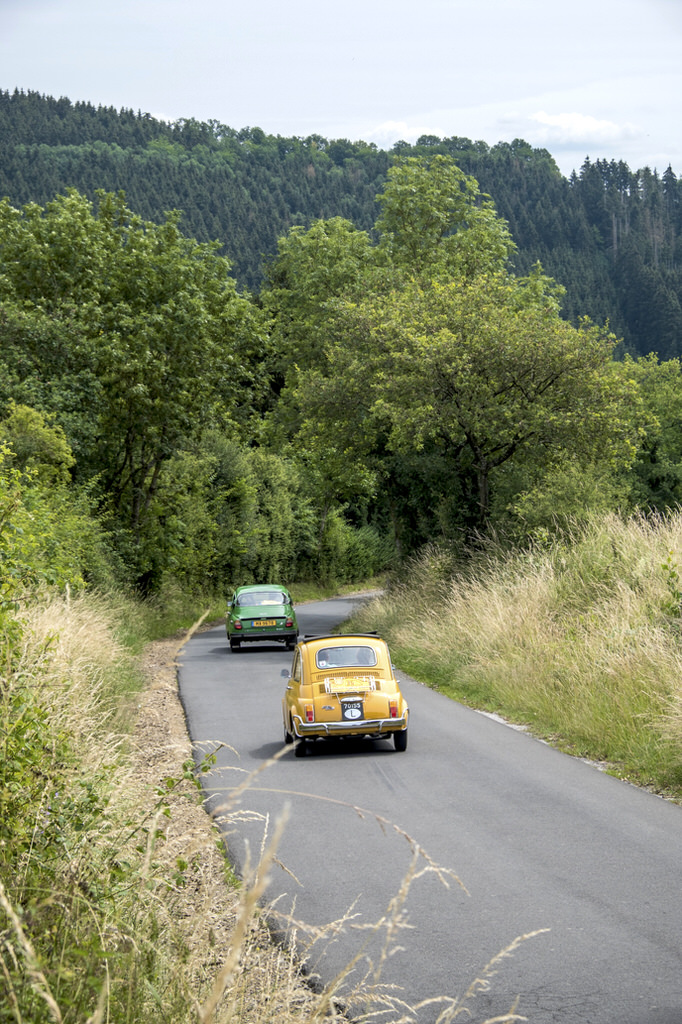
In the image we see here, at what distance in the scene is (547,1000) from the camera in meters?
5.54

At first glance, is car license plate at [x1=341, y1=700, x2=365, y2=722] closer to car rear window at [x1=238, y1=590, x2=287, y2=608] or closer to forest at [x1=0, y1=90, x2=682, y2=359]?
car rear window at [x1=238, y1=590, x2=287, y2=608]

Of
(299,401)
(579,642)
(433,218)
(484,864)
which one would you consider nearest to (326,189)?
(433,218)

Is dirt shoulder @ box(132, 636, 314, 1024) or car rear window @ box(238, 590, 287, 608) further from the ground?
dirt shoulder @ box(132, 636, 314, 1024)

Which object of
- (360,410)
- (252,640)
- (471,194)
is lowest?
(252,640)

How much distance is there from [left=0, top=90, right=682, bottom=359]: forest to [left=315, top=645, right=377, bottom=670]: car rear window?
101 meters

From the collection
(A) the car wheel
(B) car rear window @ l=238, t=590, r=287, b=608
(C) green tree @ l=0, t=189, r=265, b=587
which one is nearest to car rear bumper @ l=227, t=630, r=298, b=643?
(B) car rear window @ l=238, t=590, r=287, b=608

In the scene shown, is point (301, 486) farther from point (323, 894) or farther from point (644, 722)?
point (323, 894)

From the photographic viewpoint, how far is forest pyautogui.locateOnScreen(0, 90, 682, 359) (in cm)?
13162

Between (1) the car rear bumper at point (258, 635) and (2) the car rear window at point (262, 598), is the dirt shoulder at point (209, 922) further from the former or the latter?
(2) the car rear window at point (262, 598)

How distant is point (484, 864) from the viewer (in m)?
8.23

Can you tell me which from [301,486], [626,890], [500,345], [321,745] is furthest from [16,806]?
[301,486]

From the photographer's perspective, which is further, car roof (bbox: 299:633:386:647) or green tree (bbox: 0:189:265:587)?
green tree (bbox: 0:189:265:587)

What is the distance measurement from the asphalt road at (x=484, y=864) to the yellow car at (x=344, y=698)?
1.12 ft

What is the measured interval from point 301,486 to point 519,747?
45.3 meters
